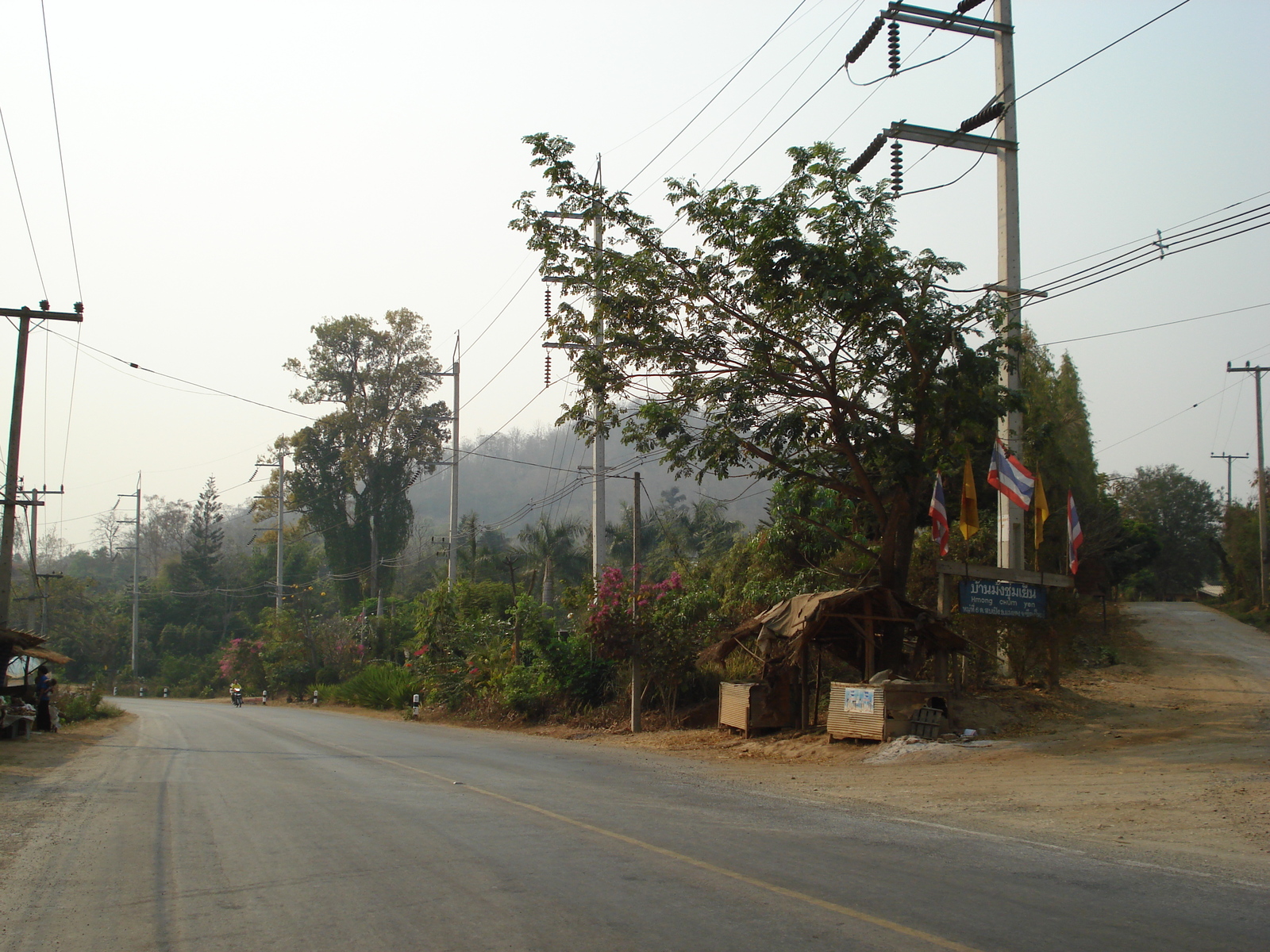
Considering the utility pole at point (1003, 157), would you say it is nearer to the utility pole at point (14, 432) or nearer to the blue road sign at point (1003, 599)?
the blue road sign at point (1003, 599)

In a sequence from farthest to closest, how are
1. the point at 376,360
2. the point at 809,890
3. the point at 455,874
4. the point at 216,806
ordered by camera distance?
the point at 376,360
the point at 216,806
the point at 455,874
the point at 809,890

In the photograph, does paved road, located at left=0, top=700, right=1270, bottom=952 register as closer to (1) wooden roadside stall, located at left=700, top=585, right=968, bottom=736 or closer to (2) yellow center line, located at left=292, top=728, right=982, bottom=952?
(2) yellow center line, located at left=292, top=728, right=982, bottom=952

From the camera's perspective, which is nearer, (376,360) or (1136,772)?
(1136,772)

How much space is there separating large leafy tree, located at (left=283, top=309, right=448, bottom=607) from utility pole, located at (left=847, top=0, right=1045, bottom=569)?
46656 millimetres

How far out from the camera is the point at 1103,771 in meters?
12.9

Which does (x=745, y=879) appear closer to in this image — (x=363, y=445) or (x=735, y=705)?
(x=735, y=705)

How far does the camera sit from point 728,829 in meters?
9.33

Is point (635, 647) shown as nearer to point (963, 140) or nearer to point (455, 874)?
point (963, 140)

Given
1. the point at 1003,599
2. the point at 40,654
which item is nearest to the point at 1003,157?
the point at 1003,599

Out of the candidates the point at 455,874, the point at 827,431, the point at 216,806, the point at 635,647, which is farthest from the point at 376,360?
the point at 455,874

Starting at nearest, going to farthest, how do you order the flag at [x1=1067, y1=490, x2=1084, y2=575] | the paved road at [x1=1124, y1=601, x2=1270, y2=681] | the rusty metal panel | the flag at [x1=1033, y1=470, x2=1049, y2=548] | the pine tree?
1. the rusty metal panel
2. the flag at [x1=1067, y1=490, x2=1084, y2=575]
3. the flag at [x1=1033, y1=470, x2=1049, y2=548]
4. the paved road at [x1=1124, y1=601, x2=1270, y2=681]
5. the pine tree

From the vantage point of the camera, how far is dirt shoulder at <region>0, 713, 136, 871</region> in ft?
33.6

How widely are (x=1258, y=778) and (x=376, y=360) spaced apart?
5852cm

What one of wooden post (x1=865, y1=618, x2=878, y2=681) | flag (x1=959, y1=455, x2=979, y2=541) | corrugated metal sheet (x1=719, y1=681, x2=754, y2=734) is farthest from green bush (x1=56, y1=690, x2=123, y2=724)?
flag (x1=959, y1=455, x2=979, y2=541)
